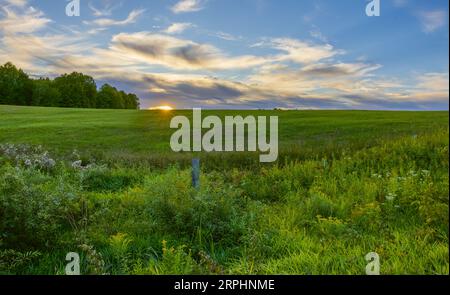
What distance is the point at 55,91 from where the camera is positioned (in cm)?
7806

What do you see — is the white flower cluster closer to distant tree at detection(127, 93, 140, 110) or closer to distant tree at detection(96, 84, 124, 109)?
distant tree at detection(96, 84, 124, 109)

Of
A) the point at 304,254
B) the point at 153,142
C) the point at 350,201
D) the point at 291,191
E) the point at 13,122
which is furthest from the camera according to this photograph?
the point at 13,122

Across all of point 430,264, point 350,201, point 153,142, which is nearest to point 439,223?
point 430,264

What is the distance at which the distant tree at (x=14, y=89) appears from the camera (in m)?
78.2

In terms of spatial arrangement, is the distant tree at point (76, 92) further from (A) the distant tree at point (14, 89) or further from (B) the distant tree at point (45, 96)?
(A) the distant tree at point (14, 89)

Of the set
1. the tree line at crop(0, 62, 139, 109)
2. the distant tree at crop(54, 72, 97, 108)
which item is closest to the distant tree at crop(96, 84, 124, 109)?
the tree line at crop(0, 62, 139, 109)

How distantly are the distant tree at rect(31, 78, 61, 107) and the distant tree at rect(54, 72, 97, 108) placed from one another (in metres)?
2.10

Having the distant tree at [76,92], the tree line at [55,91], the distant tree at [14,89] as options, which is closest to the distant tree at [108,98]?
the tree line at [55,91]

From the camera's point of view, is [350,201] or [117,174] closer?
[350,201]

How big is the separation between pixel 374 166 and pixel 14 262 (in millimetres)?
8270

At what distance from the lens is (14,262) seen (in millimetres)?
5758

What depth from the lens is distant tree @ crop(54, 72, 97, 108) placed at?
81125 mm

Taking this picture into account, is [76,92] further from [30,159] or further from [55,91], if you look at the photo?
[30,159]
